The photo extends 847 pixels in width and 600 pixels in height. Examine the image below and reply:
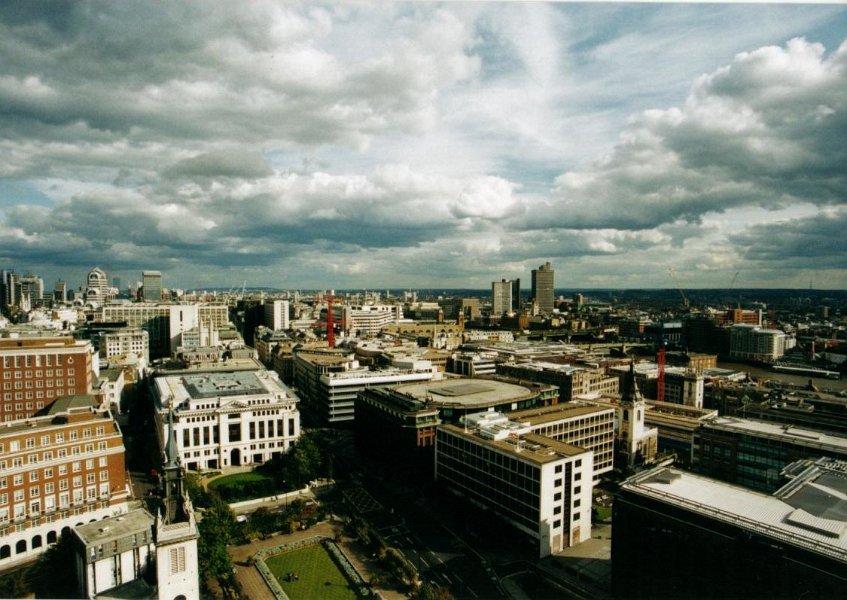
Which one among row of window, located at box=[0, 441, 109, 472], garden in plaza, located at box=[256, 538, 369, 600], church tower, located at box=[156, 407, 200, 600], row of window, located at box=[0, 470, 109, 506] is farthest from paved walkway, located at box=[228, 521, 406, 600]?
row of window, located at box=[0, 441, 109, 472]

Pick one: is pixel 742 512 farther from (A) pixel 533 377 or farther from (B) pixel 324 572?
(A) pixel 533 377

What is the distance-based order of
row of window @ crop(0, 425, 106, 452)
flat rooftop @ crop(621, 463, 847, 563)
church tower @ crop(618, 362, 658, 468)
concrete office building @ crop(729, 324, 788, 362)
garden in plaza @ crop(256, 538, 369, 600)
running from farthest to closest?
concrete office building @ crop(729, 324, 788, 362) < church tower @ crop(618, 362, 658, 468) < row of window @ crop(0, 425, 106, 452) < garden in plaza @ crop(256, 538, 369, 600) < flat rooftop @ crop(621, 463, 847, 563)

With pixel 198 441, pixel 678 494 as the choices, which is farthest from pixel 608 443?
pixel 198 441

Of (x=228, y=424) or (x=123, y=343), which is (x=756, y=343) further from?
(x=123, y=343)

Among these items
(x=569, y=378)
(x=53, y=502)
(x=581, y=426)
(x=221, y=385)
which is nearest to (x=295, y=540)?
(x=53, y=502)

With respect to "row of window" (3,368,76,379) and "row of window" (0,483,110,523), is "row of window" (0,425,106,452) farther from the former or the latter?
"row of window" (3,368,76,379)
